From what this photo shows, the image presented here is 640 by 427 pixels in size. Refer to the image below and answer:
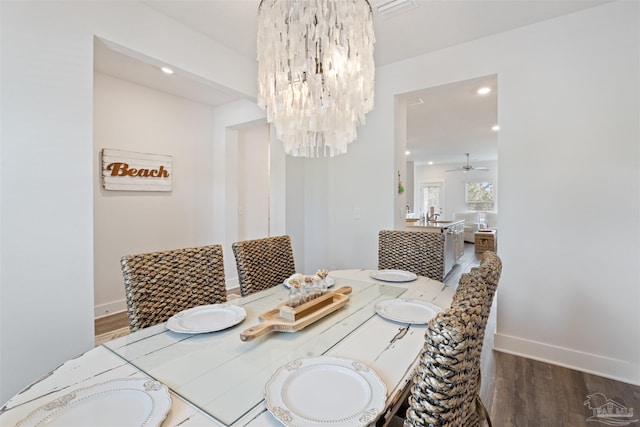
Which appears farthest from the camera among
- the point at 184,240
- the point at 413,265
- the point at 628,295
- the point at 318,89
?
the point at 184,240

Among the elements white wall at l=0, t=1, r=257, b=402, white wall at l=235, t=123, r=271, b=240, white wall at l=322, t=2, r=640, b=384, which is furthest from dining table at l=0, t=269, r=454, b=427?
white wall at l=235, t=123, r=271, b=240

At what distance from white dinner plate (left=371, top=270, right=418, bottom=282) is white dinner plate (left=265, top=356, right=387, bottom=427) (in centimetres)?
103

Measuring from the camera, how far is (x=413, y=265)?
211cm

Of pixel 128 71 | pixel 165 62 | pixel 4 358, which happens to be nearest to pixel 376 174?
pixel 165 62

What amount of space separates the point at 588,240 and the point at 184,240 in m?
4.04

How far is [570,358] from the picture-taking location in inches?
84.0

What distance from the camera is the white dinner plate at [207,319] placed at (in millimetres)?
1095

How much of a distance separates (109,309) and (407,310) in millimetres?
3271

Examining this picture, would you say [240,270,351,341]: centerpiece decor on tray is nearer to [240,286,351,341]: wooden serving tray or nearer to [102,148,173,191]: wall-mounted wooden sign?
[240,286,351,341]: wooden serving tray

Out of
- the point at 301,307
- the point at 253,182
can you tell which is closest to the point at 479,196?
the point at 253,182

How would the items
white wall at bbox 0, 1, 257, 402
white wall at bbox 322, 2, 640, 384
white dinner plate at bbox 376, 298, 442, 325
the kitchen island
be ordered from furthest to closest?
the kitchen island, white wall at bbox 322, 2, 640, 384, white wall at bbox 0, 1, 257, 402, white dinner plate at bbox 376, 298, 442, 325

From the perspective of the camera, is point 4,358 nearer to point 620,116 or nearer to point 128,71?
point 128,71

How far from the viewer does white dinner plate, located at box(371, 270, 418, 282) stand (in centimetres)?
180

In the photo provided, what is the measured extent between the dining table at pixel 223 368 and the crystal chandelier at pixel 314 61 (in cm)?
101
